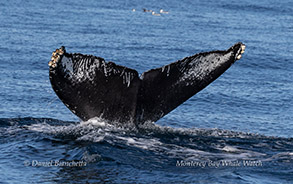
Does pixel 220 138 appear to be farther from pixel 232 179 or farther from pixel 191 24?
pixel 191 24

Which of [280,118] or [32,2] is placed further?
[32,2]

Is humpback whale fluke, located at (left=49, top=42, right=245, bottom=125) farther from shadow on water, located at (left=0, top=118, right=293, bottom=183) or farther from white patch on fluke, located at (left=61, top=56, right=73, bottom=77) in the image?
shadow on water, located at (left=0, top=118, right=293, bottom=183)

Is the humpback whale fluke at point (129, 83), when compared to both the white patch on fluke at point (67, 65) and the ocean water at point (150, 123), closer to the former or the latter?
the white patch on fluke at point (67, 65)

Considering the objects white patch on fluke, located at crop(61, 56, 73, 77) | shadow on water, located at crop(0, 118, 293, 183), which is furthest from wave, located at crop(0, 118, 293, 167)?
white patch on fluke, located at crop(61, 56, 73, 77)

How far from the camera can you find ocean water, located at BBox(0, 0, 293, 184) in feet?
21.4

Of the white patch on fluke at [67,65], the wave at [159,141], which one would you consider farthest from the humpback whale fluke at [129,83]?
the wave at [159,141]

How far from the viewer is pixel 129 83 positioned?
6.95 metres

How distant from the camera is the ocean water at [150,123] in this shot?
653 cm

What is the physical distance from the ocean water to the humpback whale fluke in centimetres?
37

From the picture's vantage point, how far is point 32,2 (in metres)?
41.8

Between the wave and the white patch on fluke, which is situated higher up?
the white patch on fluke

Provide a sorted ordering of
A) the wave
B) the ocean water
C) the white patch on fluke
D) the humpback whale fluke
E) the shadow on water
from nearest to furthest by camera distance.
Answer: the shadow on water
the ocean water
the white patch on fluke
the humpback whale fluke
the wave

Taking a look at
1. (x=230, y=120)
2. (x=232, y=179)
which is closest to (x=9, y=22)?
(x=230, y=120)

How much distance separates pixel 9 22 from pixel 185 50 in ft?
34.3
